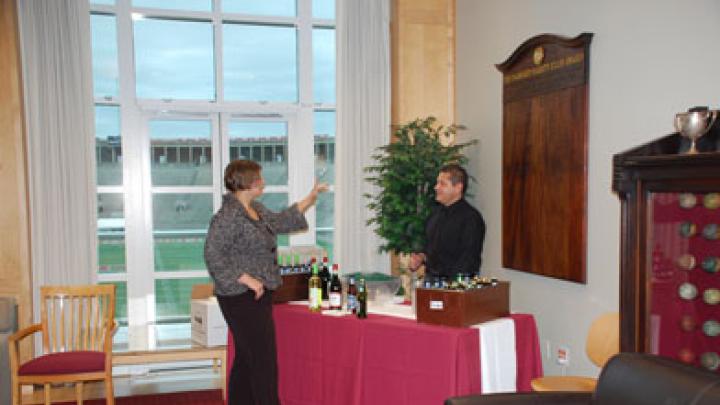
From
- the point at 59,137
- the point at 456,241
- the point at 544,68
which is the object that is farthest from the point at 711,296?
the point at 59,137

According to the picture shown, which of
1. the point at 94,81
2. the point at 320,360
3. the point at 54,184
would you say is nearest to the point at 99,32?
the point at 94,81

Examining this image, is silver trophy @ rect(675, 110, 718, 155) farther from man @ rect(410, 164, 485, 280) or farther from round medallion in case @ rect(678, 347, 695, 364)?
man @ rect(410, 164, 485, 280)

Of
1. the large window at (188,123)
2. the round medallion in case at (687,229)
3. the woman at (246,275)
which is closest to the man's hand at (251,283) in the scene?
the woman at (246,275)

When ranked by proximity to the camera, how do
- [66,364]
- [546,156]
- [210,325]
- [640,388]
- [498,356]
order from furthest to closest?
[210,325] → [546,156] → [66,364] → [498,356] → [640,388]

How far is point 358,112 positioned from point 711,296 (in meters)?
Answer: 4.01

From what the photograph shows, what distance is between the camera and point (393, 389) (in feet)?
10.4

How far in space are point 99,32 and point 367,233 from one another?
3.09 m

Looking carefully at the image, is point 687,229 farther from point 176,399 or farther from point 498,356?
point 176,399

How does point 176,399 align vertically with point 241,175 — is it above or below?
below

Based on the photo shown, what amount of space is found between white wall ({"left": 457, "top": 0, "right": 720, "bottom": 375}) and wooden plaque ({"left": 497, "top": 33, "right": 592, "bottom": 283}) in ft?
0.26

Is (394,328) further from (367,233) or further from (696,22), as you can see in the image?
(367,233)

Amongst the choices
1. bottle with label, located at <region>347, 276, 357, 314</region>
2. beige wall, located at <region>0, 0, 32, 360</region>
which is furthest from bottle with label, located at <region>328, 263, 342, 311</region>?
beige wall, located at <region>0, 0, 32, 360</region>

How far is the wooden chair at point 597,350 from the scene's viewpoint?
3258 mm

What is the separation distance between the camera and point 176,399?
15.6 feet
